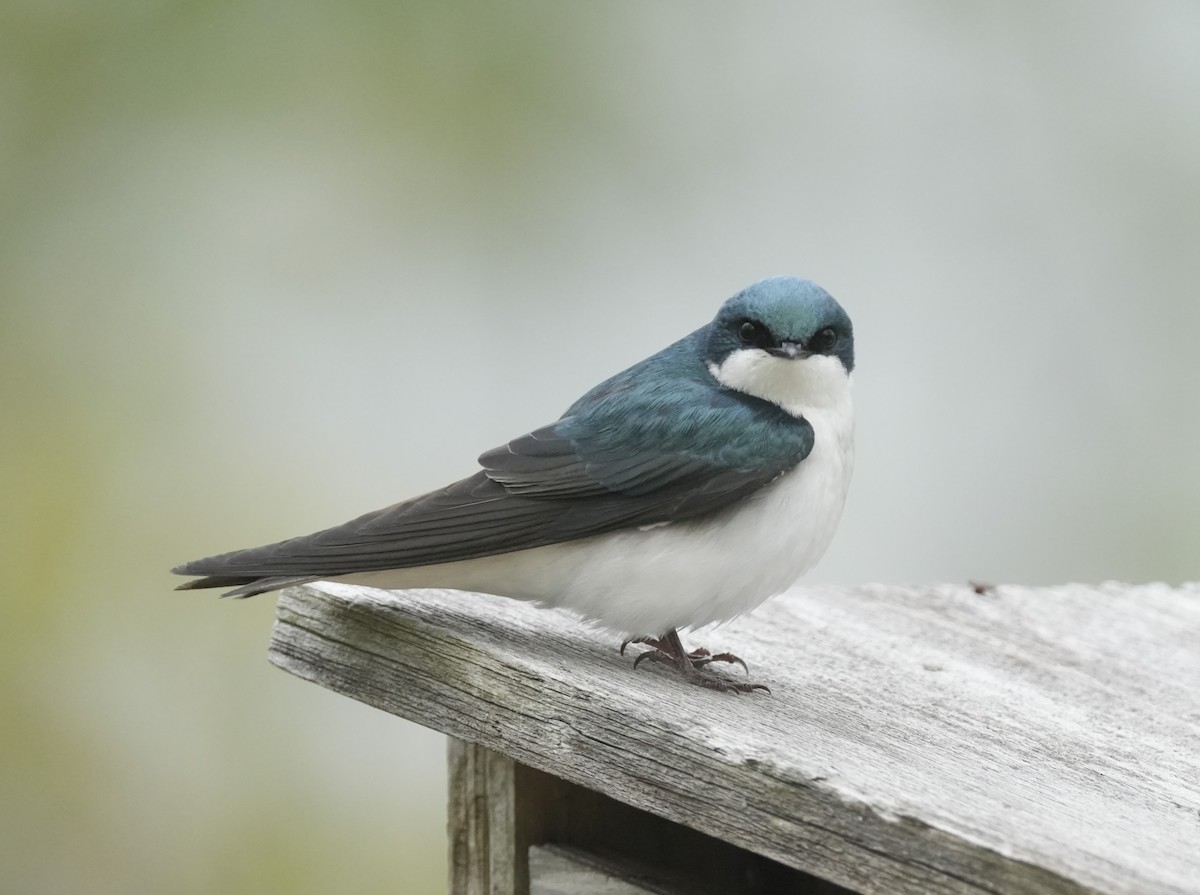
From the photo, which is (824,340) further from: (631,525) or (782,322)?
(631,525)

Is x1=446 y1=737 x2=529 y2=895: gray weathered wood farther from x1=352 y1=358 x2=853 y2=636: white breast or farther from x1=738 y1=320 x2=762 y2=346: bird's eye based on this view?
x1=738 y1=320 x2=762 y2=346: bird's eye

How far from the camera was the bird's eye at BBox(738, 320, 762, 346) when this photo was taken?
221 centimetres

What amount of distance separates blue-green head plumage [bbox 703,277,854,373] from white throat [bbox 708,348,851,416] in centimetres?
2

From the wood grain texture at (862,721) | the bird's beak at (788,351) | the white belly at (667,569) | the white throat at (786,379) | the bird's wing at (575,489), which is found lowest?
the wood grain texture at (862,721)

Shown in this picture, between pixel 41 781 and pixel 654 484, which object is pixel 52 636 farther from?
pixel 654 484

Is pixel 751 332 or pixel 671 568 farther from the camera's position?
pixel 751 332

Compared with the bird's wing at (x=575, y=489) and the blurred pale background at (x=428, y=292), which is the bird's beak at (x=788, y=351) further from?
the blurred pale background at (x=428, y=292)

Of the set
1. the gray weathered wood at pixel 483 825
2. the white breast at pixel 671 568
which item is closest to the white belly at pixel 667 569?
the white breast at pixel 671 568

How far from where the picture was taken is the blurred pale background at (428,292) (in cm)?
331

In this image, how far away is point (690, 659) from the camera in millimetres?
2211

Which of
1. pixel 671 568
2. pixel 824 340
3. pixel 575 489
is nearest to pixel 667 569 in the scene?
pixel 671 568

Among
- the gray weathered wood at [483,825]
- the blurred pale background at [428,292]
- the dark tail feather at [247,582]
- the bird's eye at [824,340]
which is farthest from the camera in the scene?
the blurred pale background at [428,292]

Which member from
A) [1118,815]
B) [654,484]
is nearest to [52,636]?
[654,484]

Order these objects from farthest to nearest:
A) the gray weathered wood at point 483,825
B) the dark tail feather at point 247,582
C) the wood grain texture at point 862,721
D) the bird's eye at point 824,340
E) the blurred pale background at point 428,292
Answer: the blurred pale background at point 428,292
the bird's eye at point 824,340
the gray weathered wood at point 483,825
the dark tail feather at point 247,582
the wood grain texture at point 862,721
